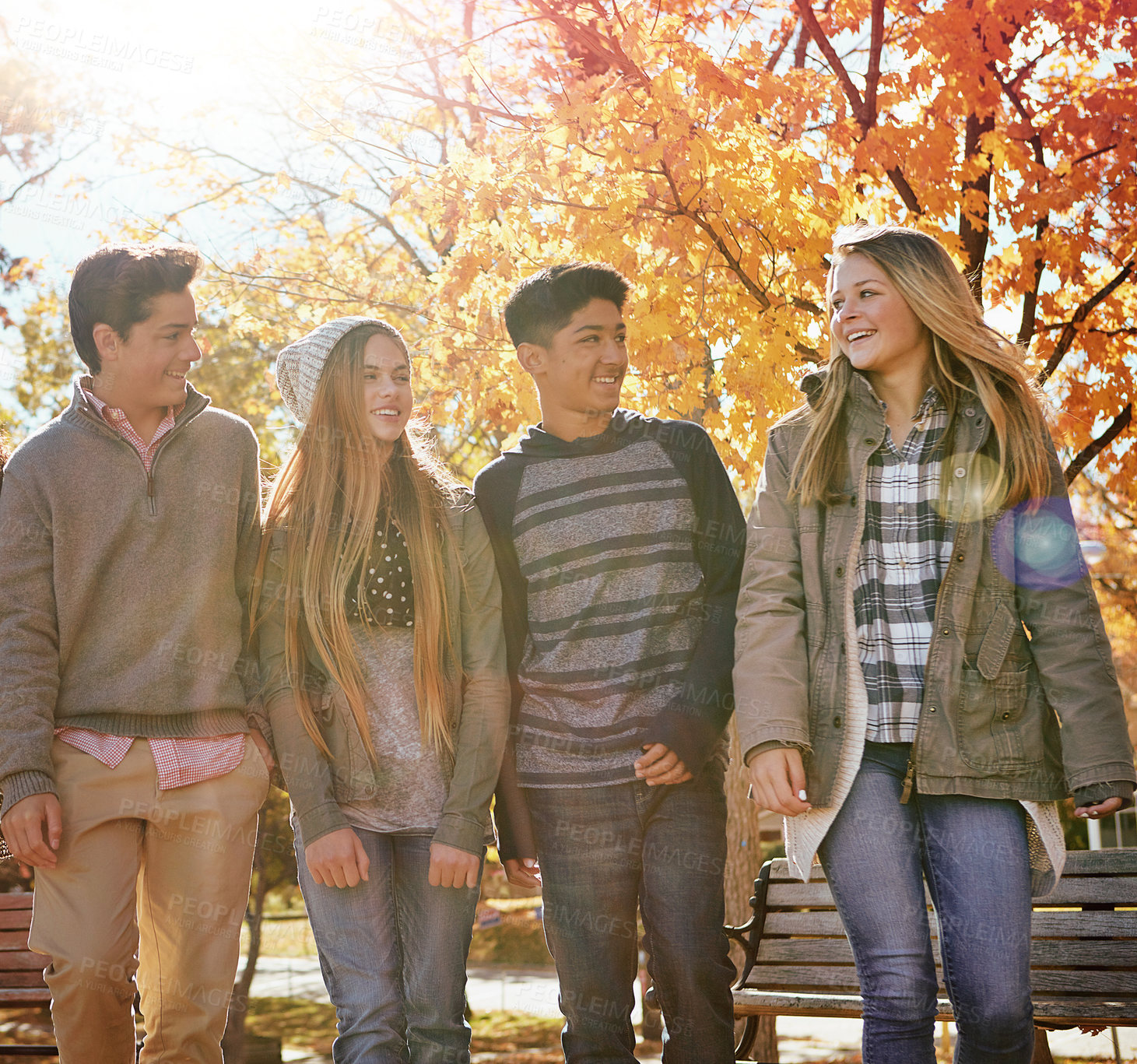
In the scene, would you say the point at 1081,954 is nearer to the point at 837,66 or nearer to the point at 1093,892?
the point at 1093,892

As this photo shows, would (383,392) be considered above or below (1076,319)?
below

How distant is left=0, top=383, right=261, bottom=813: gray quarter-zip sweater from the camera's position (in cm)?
298

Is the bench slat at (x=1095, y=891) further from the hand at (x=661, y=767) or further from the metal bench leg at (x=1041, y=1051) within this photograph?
the hand at (x=661, y=767)

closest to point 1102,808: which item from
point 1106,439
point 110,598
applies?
point 110,598

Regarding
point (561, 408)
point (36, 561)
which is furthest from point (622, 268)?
point (36, 561)

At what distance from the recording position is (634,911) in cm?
313

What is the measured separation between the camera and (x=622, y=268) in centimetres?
493

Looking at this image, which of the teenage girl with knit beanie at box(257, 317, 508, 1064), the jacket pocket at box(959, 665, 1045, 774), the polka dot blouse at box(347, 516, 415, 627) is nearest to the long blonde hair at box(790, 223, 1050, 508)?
the jacket pocket at box(959, 665, 1045, 774)

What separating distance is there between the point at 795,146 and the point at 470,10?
12.3 ft

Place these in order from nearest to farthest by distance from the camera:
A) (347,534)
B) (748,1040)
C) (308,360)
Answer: (347,534) < (308,360) < (748,1040)

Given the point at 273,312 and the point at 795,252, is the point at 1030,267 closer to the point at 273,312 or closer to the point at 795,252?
the point at 795,252

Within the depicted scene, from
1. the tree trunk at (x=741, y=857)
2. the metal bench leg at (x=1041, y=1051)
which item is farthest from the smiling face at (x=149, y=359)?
the tree trunk at (x=741, y=857)

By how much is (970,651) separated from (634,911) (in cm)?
118

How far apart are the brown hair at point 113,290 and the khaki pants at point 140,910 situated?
45.9 inches
